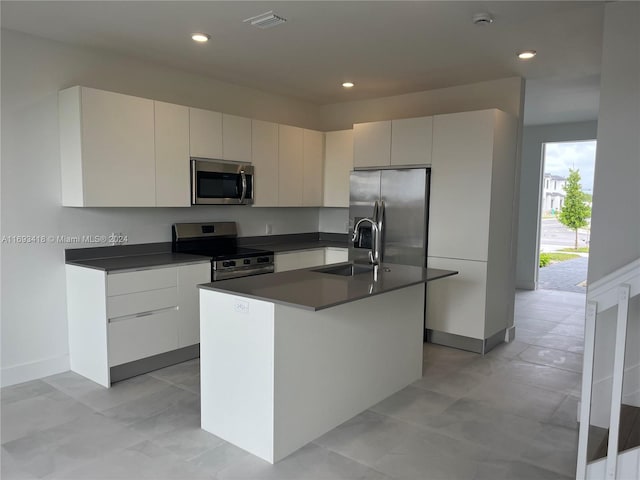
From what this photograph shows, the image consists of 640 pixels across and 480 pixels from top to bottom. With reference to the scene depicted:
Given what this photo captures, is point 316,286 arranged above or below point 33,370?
above

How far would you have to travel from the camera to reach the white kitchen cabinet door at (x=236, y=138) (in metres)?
A: 4.44

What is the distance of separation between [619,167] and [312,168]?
333 cm

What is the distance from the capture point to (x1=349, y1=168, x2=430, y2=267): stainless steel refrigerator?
14.9ft

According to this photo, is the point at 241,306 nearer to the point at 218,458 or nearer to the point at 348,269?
the point at 218,458

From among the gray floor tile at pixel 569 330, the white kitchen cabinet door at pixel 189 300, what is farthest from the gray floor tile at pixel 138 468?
the gray floor tile at pixel 569 330

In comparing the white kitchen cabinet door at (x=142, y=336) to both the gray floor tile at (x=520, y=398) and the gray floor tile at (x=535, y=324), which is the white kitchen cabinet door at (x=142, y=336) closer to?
the gray floor tile at (x=520, y=398)

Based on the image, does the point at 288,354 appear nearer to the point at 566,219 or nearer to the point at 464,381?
the point at 464,381

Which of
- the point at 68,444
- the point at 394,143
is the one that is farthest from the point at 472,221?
the point at 68,444

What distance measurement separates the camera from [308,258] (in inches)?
201

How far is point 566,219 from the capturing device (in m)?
7.82

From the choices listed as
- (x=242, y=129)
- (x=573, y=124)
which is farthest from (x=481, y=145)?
(x=573, y=124)

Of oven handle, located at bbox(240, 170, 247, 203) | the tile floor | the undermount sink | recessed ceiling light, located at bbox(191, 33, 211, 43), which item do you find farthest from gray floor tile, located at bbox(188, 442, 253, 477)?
recessed ceiling light, located at bbox(191, 33, 211, 43)

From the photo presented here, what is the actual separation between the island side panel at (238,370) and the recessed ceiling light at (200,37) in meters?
1.94

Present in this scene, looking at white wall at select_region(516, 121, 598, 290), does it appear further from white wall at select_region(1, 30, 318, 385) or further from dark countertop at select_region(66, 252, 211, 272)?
white wall at select_region(1, 30, 318, 385)
